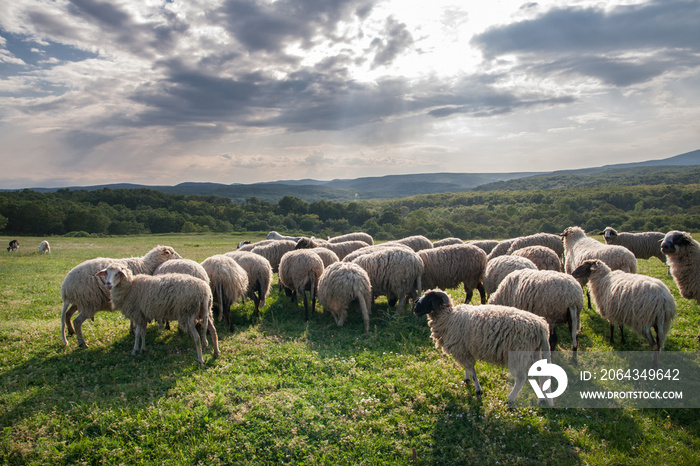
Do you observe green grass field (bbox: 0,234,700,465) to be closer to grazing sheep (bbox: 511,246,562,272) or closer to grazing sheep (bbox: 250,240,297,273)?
grazing sheep (bbox: 511,246,562,272)

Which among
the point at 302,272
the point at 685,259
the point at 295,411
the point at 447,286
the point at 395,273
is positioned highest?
the point at 685,259

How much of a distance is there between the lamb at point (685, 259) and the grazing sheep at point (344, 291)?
301 inches

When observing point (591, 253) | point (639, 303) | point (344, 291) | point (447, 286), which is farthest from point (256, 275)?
point (591, 253)

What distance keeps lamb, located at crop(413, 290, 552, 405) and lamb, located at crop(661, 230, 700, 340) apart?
18.7 ft

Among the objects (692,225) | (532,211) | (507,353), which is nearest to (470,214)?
(532,211)

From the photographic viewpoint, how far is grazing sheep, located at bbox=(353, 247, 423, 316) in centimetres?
1061

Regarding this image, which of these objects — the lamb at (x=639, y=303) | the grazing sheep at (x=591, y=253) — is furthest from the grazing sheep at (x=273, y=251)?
the lamb at (x=639, y=303)

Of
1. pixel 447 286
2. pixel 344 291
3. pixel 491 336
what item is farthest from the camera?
pixel 447 286

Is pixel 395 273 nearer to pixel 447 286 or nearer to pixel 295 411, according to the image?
pixel 447 286

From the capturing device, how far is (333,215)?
8038cm

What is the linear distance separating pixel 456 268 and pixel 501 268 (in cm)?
183

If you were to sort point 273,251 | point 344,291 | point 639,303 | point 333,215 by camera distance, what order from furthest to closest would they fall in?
point 333,215 → point 273,251 → point 344,291 → point 639,303

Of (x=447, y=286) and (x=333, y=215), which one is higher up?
(x=447, y=286)

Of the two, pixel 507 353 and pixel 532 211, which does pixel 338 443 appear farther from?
pixel 532 211
